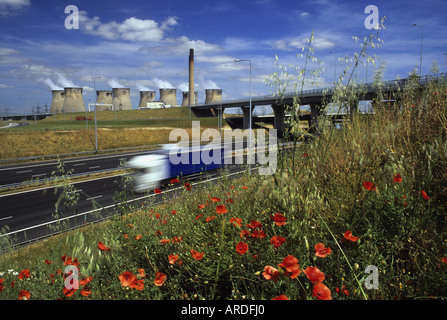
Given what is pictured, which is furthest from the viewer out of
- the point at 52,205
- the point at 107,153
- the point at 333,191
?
the point at 107,153

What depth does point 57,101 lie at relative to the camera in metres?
110

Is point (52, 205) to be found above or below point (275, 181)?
below

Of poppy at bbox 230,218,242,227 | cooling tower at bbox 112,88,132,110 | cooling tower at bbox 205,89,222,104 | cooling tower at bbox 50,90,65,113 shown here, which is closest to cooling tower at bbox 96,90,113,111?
cooling tower at bbox 112,88,132,110

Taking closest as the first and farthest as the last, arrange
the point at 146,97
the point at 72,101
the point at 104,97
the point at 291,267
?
the point at 291,267, the point at 72,101, the point at 104,97, the point at 146,97

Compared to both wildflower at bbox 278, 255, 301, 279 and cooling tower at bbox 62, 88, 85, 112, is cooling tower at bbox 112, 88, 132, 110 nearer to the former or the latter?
cooling tower at bbox 62, 88, 85, 112

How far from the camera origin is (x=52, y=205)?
16.3 m

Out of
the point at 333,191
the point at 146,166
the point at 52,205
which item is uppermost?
the point at 333,191

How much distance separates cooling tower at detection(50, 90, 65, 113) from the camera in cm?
10988

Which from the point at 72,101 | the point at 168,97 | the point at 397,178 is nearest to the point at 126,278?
the point at 397,178

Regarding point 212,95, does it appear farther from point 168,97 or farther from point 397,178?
point 397,178
